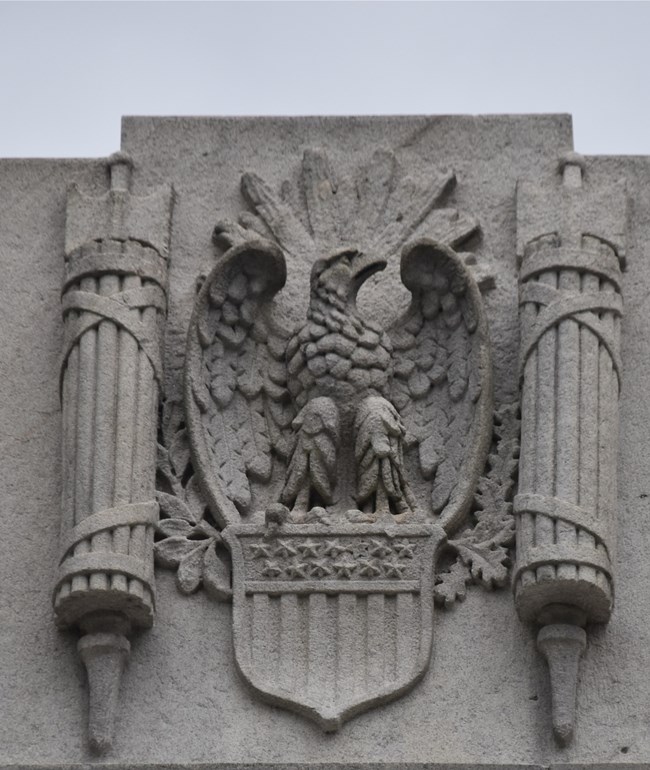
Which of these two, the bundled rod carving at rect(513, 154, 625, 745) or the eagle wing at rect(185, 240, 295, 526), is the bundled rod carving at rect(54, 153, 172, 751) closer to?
the eagle wing at rect(185, 240, 295, 526)

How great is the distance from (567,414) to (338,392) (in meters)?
1.03

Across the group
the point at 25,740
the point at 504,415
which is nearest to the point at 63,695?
the point at 25,740

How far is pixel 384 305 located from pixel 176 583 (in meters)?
1.71

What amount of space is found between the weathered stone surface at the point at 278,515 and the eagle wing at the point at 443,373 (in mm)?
46

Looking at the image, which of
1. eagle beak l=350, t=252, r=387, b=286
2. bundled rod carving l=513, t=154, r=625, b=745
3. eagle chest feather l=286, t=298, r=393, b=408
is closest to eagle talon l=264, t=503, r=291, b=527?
eagle chest feather l=286, t=298, r=393, b=408

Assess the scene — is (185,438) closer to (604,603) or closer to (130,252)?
(130,252)

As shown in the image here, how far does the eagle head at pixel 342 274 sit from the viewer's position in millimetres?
14297

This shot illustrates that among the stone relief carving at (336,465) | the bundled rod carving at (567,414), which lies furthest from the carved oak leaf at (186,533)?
the bundled rod carving at (567,414)

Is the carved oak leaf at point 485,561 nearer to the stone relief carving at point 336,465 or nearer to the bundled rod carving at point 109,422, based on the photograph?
the stone relief carving at point 336,465

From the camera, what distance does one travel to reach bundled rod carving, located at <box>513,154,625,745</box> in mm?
13492

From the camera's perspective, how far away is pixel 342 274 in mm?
14328

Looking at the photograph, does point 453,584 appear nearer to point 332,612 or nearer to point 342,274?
point 332,612

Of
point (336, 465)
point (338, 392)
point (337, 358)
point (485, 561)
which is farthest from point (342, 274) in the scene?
point (485, 561)

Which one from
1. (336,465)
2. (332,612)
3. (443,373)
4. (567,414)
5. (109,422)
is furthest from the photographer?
(443,373)
